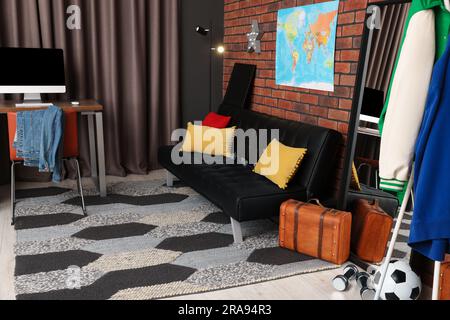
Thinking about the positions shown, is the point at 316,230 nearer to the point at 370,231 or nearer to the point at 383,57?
the point at 370,231

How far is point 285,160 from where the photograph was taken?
2.93m

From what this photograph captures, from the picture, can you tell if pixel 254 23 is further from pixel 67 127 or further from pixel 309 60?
pixel 67 127

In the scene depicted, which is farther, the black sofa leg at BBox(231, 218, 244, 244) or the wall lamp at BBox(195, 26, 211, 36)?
the wall lamp at BBox(195, 26, 211, 36)

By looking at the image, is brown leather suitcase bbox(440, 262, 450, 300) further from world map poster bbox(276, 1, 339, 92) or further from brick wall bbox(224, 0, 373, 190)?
world map poster bbox(276, 1, 339, 92)

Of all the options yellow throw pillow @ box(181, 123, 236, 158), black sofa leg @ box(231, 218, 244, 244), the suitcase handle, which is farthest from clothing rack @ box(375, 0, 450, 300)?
yellow throw pillow @ box(181, 123, 236, 158)

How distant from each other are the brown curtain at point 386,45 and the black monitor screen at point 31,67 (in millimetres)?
2621

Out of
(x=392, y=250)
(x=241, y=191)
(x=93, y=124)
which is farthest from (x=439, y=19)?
(x=93, y=124)

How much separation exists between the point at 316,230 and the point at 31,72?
2.73 m

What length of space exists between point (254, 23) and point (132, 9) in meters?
1.21

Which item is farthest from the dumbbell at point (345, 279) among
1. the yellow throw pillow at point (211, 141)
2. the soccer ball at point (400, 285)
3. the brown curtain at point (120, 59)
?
the brown curtain at point (120, 59)

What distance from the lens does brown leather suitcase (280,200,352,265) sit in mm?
2539

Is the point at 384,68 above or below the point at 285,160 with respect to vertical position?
above

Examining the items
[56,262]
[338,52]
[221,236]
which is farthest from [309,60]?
[56,262]

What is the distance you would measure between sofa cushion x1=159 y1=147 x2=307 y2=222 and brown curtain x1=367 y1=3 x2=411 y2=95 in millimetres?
831
